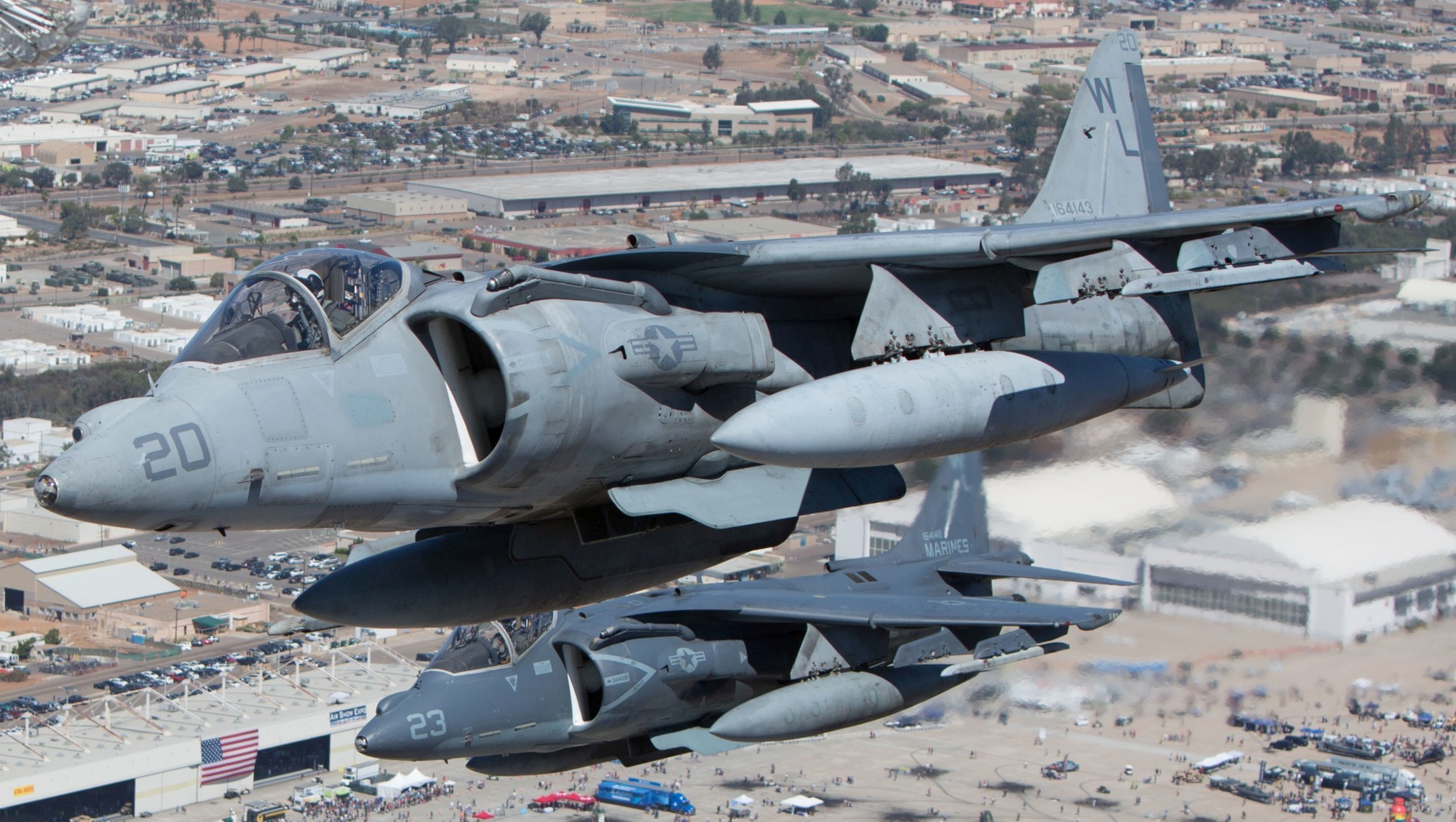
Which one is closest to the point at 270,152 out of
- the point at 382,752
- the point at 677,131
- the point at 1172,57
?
the point at 677,131

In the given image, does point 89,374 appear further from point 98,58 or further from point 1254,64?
point 1254,64

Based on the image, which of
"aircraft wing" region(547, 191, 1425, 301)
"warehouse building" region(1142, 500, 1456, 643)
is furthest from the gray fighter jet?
"warehouse building" region(1142, 500, 1456, 643)

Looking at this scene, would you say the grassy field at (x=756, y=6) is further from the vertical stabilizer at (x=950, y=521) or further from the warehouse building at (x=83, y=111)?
the vertical stabilizer at (x=950, y=521)

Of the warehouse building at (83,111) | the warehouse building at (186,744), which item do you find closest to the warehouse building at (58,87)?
the warehouse building at (83,111)

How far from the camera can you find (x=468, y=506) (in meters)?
14.5

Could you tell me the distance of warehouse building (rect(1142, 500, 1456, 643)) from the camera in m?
39.3

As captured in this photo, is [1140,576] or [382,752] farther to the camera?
[1140,576]

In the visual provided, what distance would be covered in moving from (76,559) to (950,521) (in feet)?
108

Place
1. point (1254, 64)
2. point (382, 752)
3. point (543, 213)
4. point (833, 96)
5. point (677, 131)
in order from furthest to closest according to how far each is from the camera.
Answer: point (1254, 64) → point (833, 96) → point (677, 131) → point (543, 213) → point (382, 752)

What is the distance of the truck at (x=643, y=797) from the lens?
135 ft

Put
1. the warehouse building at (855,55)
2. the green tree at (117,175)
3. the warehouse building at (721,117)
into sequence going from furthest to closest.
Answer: the warehouse building at (855,55)
the warehouse building at (721,117)
the green tree at (117,175)

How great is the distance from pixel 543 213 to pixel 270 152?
90.5 feet

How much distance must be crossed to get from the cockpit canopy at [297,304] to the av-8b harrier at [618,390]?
0.06ft

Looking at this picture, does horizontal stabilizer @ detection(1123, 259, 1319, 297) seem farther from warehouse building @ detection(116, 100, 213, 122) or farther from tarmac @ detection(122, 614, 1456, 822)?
warehouse building @ detection(116, 100, 213, 122)
